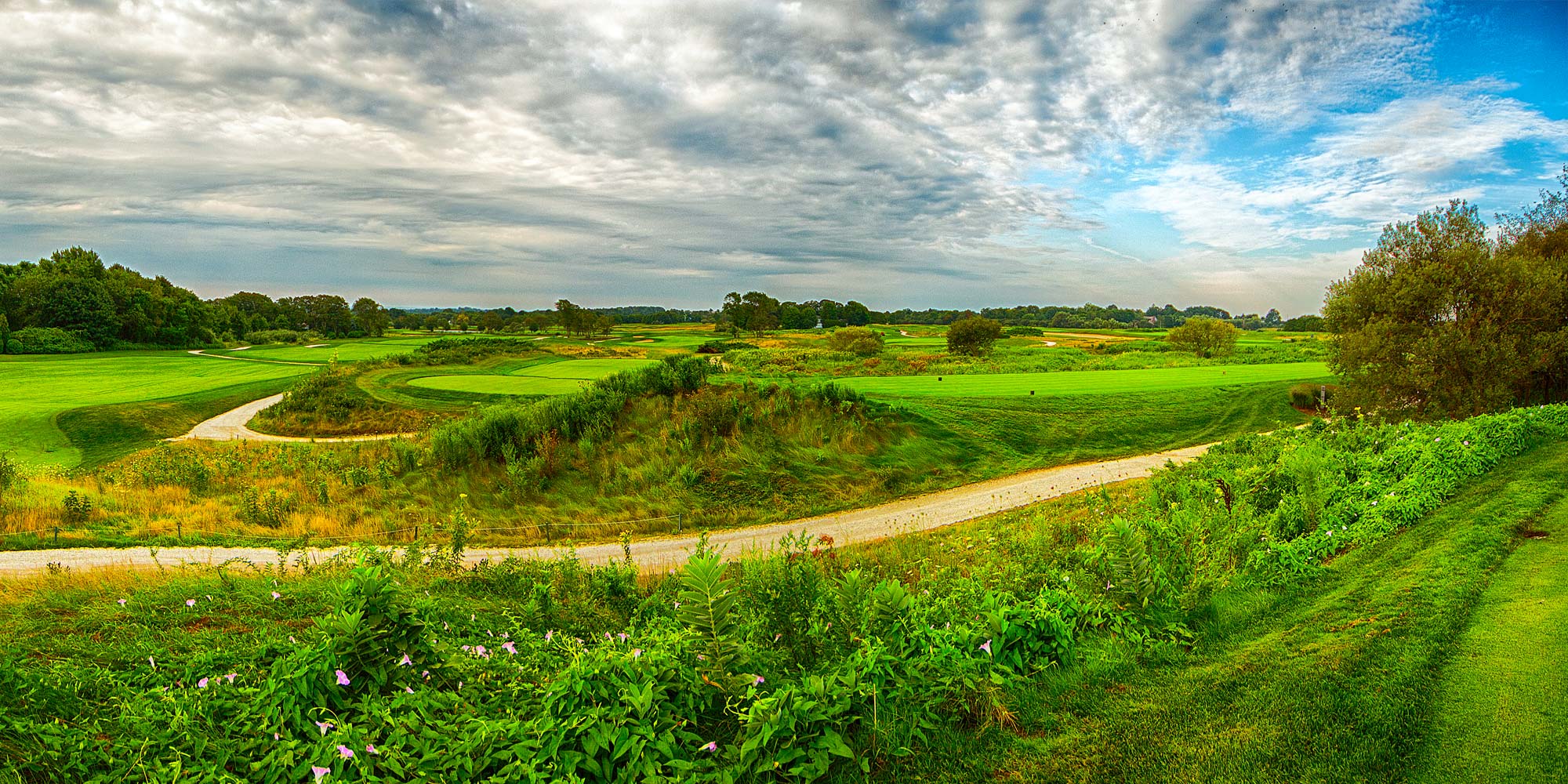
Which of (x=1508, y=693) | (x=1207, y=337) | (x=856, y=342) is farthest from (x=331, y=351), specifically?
(x=1207, y=337)

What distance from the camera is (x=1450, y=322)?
2098cm

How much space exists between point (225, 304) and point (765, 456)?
9756 centimetres

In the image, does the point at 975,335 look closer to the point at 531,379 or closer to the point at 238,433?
the point at 531,379

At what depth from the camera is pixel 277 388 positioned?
→ 53.2 meters

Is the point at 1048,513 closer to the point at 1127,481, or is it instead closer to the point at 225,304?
the point at 1127,481

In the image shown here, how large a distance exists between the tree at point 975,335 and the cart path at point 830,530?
127ft

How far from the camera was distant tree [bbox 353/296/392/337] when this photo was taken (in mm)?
98188

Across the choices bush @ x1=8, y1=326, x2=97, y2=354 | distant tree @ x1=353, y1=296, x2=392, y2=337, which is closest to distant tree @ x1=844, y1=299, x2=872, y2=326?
distant tree @ x1=353, y1=296, x2=392, y2=337

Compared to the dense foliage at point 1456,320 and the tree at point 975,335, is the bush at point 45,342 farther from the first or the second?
the dense foliage at point 1456,320

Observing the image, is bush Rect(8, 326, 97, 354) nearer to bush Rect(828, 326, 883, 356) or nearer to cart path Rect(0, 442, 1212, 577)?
cart path Rect(0, 442, 1212, 577)

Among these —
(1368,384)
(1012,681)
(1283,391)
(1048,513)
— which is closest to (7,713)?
(1012,681)

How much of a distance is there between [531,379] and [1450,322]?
155ft

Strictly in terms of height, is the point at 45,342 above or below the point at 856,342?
below

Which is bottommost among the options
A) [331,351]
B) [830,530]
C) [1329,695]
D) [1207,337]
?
[830,530]
